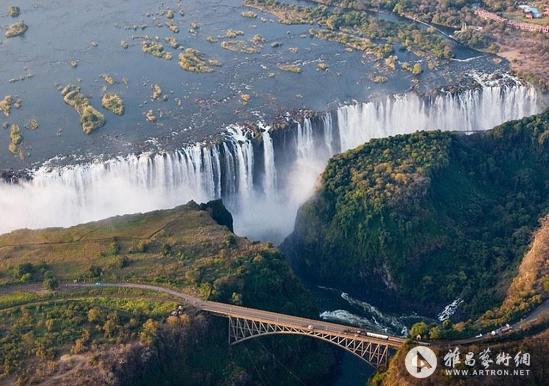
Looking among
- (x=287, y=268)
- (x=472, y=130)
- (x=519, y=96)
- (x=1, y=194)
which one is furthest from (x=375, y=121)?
(x=1, y=194)

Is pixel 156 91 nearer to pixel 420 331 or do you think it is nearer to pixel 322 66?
pixel 322 66

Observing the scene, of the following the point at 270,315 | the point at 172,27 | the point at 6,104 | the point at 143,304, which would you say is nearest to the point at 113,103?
the point at 6,104

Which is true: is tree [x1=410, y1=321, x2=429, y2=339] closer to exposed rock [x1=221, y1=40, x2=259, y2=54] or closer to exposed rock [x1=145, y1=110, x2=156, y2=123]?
exposed rock [x1=145, y1=110, x2=156, y2=123]

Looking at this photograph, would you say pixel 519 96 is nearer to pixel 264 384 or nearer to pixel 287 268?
pixel 287 268

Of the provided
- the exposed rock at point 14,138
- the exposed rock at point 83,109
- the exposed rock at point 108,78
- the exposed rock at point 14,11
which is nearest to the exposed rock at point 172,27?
the exposed rock at point 108,78

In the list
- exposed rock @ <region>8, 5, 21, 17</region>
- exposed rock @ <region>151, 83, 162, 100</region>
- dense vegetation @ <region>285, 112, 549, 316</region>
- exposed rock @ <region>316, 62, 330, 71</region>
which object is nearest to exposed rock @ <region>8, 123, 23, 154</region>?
exposed rock @ <region>151, 83, 162, 100</region>
